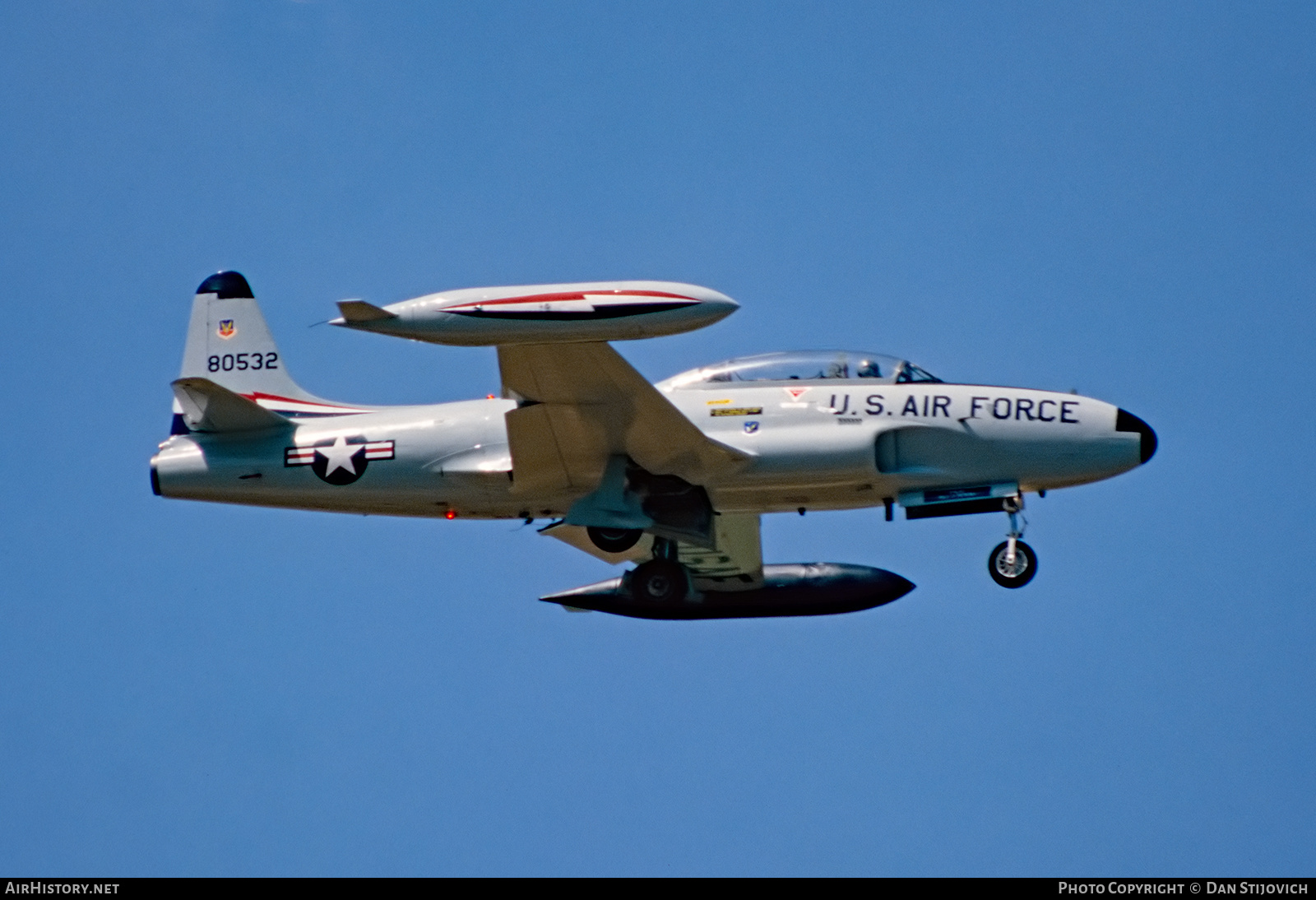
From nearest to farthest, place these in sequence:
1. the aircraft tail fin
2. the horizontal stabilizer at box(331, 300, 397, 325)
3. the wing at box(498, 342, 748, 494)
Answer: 1. the horizontal stabilizer at box(331, 300, 397, 325)
2. the wing at box(498, 342, 748, 494)
3. the aircraft tail fin

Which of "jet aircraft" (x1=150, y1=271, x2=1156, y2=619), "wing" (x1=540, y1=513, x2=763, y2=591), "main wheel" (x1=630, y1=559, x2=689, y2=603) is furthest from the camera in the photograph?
"wing" (x1=540, y1=513, x2=763, y2=591)

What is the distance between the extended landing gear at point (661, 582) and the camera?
21.1 meters

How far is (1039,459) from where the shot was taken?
1944 cm

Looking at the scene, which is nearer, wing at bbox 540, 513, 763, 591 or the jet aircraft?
the jet aircraft

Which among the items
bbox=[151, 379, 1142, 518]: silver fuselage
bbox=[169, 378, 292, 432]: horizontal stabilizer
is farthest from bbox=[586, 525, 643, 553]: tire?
bbox=[169, 378, 292, 432]: horizontal stabilizer

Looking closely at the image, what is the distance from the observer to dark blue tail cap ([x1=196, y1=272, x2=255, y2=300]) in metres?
22.3

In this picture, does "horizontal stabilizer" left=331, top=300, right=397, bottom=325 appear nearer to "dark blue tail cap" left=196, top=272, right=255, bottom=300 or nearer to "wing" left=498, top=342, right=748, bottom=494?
"wing" left=498, top=342, right=748, bottom=494

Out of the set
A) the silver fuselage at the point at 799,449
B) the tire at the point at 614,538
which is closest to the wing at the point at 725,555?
the tire at the point at 614,538

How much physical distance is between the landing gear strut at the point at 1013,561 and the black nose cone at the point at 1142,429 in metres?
1.33

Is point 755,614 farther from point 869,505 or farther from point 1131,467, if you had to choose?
point 1131,467

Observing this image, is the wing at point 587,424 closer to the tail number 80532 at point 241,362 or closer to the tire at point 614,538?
the tire at point 614,538

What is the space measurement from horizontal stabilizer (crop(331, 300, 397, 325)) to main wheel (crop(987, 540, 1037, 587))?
7.37 m
